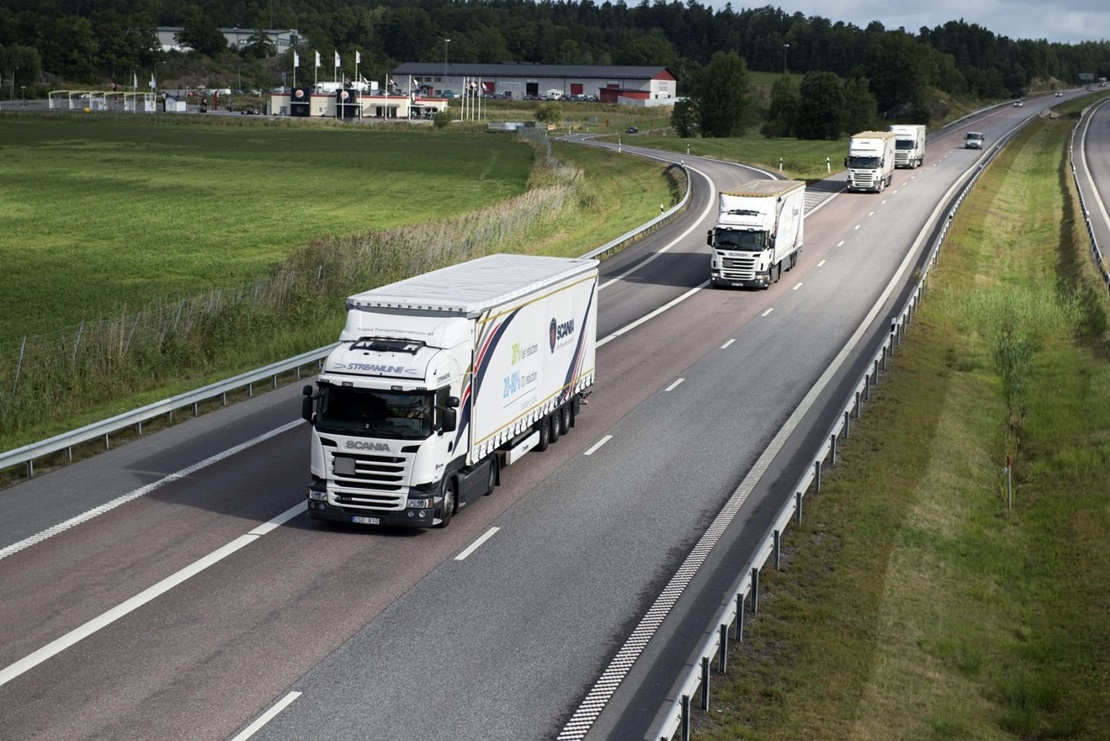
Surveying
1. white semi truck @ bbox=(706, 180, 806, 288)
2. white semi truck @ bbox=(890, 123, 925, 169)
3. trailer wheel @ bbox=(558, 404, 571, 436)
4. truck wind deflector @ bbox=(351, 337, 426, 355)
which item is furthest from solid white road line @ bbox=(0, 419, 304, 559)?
white semi truck @ bbox=(890, 123, 925, 169)

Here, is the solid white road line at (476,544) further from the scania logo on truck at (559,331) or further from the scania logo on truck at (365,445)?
the scania logo on truck at (559,331)

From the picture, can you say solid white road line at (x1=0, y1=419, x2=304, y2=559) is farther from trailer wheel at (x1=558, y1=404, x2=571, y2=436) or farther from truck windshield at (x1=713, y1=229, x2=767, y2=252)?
truck windshield at (x1=713, y1=229, x2=767, y2=252)

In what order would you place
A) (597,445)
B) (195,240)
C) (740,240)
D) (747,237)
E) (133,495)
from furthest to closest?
(195,240) < (740,240) < (747,237) < (597,445) < (133,495)

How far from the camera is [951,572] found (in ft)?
63.2

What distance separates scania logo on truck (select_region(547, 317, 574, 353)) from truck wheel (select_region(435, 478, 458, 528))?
484cm

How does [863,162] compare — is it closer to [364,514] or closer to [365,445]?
[364,514]

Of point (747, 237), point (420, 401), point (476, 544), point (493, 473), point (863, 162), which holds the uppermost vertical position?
point (863, 162)

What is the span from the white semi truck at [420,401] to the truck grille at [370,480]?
0.05ft

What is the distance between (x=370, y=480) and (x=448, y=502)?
1445mm

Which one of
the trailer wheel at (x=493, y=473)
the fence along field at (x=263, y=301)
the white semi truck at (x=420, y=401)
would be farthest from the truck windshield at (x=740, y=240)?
the trailer wheel at (x=493, y=473)

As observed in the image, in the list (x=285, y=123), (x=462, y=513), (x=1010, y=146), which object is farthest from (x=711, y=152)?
(x=462, y=513)

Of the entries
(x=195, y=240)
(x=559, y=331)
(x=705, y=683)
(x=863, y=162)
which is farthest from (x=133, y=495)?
(x=863, y=162)

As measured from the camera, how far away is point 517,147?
124 meters

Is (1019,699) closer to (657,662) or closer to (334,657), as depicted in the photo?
(657,662)
